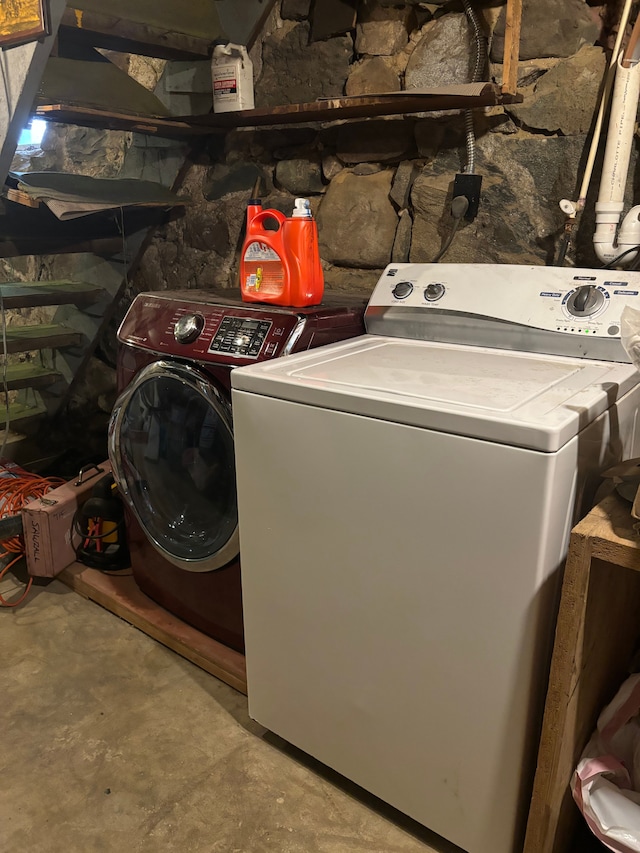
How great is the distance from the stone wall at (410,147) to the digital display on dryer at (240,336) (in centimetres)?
64

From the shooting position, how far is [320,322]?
4.73 ft

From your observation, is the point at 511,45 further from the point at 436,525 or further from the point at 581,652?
the point at 581,652

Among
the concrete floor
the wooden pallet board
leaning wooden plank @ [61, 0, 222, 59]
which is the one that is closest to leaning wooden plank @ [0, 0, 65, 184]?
leaning wooden plank @ [61, 0, 222, 59]

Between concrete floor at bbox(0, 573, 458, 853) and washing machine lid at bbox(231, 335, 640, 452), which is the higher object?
washing machine lid at bbox(231, 335, 640, 452)

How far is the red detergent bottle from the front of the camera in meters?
1.52

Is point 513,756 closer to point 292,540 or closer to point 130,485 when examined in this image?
point 292,540

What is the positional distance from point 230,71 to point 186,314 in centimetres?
93

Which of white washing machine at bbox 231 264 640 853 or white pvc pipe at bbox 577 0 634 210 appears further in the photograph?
white pvc pipe at bbox 577 0 634 210

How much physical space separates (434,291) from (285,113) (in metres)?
0.72

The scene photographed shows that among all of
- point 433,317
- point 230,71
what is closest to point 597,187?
point 433,317

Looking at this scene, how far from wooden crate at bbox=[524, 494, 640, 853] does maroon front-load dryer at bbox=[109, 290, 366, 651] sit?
0.73 metres

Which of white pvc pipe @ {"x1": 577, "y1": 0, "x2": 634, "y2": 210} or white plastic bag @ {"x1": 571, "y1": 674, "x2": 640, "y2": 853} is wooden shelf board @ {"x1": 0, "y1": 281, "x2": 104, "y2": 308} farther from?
white plastic bag @ {"x1": 571, "y1": 674, "x2": 640, "y2": 853}

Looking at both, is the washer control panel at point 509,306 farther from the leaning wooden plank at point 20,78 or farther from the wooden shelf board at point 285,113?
the leaning wooden plank at point 20,78

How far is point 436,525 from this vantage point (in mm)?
1012
